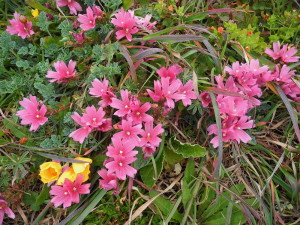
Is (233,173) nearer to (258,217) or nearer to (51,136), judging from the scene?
(258,217)

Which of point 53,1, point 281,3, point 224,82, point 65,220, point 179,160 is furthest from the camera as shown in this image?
point 281,3

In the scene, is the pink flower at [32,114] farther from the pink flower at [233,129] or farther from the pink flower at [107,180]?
the pink flower at [233,129]

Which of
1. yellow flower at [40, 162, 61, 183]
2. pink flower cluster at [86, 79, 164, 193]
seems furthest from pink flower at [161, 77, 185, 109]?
yellow flower at [40, 162, 61, 183]

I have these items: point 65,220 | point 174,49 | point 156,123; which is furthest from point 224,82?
point 65,220

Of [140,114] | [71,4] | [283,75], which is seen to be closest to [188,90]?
[140,114]

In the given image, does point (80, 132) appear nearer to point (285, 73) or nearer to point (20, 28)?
point (20, 28)

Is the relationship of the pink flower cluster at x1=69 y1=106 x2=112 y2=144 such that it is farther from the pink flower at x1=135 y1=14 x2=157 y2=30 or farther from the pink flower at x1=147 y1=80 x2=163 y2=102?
the pink flower at x1=135 y1=14 x2=157 y2=30

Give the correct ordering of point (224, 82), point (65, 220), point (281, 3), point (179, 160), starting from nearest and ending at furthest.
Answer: point (65, 220) → point (179, 160) → point (224, 82) → point (281, 3)
